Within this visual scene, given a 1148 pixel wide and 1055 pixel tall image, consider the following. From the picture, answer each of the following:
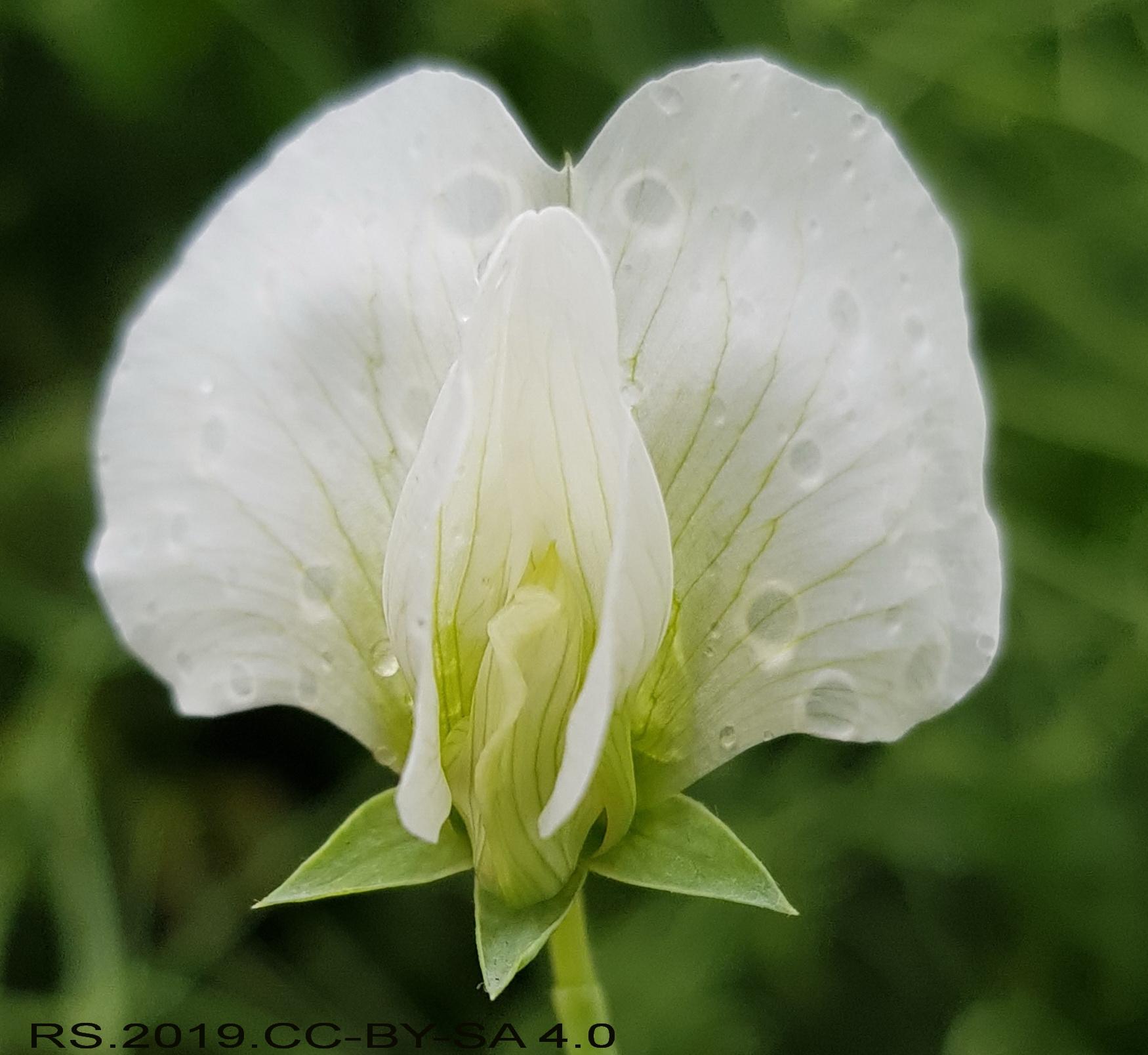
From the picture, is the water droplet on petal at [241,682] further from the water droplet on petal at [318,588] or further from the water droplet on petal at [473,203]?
the water droplet on petal at [473,203]

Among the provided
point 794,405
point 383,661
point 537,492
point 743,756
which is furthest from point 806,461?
point 743,756

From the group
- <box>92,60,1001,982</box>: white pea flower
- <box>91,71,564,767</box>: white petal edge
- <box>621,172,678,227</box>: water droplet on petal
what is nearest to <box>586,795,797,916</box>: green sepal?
<box>92,60,1001,982</box>: white pea flower

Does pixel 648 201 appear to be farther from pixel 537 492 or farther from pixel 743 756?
pixel 743 756

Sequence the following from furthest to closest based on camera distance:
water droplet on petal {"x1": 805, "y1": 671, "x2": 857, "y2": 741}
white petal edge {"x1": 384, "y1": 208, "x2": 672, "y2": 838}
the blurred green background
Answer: the blurred green background, water droplet on petal {"x1": 805, "y1": 671, "x2": 857, "y2": 741}, white petal edge {"x1": 384, "y1": 208, "x2": 672, "y2": 838}

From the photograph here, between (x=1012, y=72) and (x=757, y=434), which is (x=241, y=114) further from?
(x=757, y=434)

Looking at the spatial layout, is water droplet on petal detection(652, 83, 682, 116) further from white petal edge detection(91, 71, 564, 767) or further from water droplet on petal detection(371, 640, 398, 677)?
water droplet on petal detection(371, 640, 398, 677)

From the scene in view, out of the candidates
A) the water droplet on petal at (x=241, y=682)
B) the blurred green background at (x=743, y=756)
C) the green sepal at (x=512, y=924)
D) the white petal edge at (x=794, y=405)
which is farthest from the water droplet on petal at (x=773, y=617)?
the blurred green background at (x=743, y=756)

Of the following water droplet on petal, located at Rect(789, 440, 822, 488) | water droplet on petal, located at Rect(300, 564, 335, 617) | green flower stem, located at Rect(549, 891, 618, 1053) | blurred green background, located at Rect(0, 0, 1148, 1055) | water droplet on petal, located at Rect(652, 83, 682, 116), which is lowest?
blurred green background, located at Rect(0, 0, 1148, 1055)

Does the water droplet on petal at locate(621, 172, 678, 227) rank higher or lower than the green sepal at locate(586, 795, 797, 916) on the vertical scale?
higher
